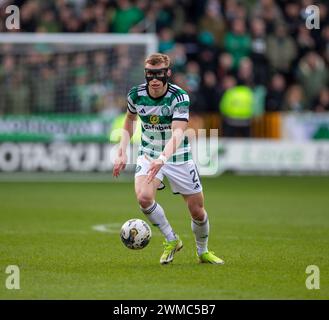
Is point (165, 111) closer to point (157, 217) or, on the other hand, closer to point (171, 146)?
point (171, 146)

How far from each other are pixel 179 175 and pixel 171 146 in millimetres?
475

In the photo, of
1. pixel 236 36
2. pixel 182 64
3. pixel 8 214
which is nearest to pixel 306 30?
pixel 236 36

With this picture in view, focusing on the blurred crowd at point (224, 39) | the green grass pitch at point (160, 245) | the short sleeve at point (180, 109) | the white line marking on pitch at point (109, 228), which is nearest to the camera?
the green grass pitch at point (160, 245)

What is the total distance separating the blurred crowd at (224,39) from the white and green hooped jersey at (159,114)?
13.8m

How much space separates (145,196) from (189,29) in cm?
1652

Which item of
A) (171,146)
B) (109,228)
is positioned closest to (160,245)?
(109,228)

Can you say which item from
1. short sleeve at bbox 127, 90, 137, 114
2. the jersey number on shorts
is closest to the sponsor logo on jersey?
short sleeve at bbox 127, 90, 137, 114

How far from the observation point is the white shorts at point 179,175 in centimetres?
1000

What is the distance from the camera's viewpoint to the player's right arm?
997 centimetres

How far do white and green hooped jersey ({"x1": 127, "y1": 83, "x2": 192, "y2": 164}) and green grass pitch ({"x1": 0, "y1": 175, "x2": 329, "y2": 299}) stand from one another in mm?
1152

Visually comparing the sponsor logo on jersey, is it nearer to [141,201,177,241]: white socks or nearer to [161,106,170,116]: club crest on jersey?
[161,106,170,116]: club crest on jersey

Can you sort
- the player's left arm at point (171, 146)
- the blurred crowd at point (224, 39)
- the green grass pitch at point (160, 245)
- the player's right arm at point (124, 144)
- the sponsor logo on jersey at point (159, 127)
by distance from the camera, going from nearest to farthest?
the green grass pitch at point (160, 245), the player's left arm at point (171, 146), the player's right arm at point (124, 144), the sponsor logo on jersey at point (159, 127), the blurred crowd at point (224, 39)

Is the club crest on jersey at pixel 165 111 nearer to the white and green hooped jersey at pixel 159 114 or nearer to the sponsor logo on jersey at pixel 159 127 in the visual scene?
the white and green hooped jersey at pixel 159 114

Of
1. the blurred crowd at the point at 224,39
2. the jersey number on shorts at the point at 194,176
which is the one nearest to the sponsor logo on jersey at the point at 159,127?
the jersey number on shorts at the point at 194,176
